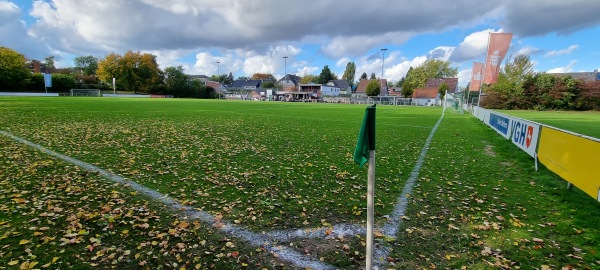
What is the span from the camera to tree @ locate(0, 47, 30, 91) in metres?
57.0

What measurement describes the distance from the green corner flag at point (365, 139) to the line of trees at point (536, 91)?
58.1m

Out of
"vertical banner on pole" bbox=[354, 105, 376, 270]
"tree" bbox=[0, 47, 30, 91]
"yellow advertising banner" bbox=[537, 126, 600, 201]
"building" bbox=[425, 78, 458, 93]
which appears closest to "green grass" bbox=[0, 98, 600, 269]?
"yellow advertising banner" bbox=[537, 126, 600, 201]

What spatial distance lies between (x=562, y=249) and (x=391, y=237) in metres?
2.02

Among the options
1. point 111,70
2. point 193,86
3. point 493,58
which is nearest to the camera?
point 493,58

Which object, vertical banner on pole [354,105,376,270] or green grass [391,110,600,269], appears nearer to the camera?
vertical banner on pole [354,105,376,270]

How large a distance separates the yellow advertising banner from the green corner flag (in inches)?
178

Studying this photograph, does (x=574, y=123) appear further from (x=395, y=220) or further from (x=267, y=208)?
(x=267, y=208)

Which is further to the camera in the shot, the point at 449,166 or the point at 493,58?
the point at 493,58

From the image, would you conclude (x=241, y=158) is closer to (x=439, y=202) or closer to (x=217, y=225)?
(x=217, y=225)

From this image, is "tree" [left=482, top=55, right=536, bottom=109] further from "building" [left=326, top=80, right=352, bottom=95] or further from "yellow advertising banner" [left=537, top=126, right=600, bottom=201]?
"building" [left=326, top=80, right=352, bottom=95]

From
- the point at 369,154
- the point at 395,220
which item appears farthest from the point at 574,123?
the point at 369,154

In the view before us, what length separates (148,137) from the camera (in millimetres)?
10844

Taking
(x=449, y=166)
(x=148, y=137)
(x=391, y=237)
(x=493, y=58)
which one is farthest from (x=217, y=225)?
(x=493, y=58)

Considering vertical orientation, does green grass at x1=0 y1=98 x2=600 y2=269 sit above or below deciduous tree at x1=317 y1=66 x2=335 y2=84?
below
